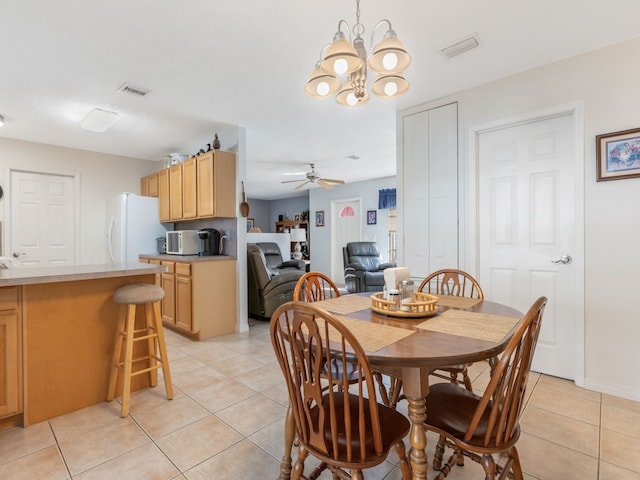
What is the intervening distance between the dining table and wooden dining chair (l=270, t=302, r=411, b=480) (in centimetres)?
8

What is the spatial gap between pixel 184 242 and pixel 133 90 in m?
1.78

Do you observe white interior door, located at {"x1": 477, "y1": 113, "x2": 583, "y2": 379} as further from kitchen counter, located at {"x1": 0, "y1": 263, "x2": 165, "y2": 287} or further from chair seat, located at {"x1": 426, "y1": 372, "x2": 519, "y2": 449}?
kitchen counter, located at {"x1": 0, "y1": 263, "x2": 165, "y2": 287}

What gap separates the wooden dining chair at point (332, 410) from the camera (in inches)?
40.6

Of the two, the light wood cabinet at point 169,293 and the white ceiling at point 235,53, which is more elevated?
the white ceiling at point 235,53

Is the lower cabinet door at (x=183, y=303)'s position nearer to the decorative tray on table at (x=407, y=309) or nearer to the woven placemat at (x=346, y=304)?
the woven placemat at (x=346, y=304)

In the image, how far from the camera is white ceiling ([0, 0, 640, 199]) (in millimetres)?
1905

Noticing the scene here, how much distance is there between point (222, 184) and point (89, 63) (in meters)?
1.62

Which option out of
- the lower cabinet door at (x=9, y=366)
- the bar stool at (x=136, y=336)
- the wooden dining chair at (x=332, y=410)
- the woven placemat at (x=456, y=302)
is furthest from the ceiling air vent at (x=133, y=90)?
the woven placemat at (x=456, y=302)

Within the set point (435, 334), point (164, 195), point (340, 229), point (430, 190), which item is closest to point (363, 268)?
point (340, 229)

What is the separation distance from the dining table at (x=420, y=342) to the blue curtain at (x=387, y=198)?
506cm

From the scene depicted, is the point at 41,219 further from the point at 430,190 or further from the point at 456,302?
the point at 456,302

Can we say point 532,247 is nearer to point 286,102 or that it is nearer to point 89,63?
point 286,102

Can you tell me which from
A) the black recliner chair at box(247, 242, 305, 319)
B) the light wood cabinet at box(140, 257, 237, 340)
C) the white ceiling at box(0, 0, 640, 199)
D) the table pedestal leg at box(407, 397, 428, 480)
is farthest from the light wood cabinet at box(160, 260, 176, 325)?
the table pedestal leg at box(407, 397, 428, 480)

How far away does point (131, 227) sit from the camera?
14.7 feet
